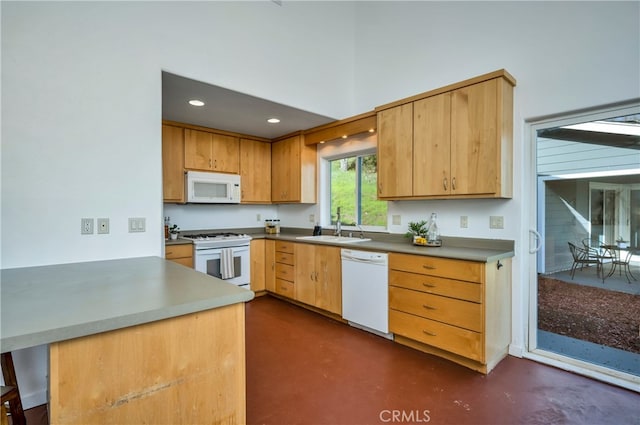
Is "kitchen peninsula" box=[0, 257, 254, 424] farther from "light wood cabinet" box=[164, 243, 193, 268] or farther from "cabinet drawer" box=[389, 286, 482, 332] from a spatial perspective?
"light wood cabinet" box=[164, 243, 193, 268]

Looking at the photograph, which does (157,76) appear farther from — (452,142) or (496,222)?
(496,222)

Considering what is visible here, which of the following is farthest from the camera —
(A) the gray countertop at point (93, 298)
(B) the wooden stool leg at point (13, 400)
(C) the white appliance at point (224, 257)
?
(C) the white appliance at point (224, 257)

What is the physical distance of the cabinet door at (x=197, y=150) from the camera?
4.01 metres

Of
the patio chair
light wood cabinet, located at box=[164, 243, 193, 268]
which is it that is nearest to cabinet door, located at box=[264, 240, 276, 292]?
light wood cabinet, located at box=[164, 243, 193, 268]

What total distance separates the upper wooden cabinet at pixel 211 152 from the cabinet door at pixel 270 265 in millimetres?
1145

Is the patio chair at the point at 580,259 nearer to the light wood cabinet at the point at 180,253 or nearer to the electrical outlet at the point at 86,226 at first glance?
the electrical outlet at the point at 86,226

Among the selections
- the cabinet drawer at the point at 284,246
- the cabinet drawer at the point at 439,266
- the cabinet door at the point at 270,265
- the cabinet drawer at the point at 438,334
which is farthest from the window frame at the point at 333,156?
the cabinet drawer at the point at 438,334

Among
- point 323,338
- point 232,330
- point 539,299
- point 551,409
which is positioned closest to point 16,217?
point 232,330

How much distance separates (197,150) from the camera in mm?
4094

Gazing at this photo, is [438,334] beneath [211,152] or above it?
beneath

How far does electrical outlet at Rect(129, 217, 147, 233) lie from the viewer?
2.22 m

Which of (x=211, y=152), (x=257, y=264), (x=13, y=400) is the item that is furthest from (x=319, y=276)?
(x=13, y=400)

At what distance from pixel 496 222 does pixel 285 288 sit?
256cm

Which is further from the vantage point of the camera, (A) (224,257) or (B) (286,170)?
(B) (286,170)
